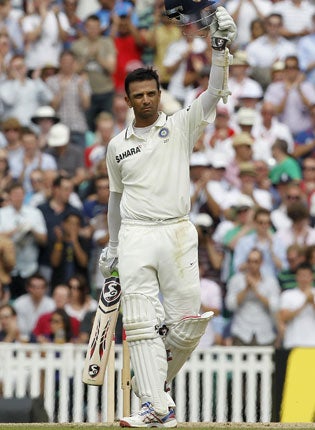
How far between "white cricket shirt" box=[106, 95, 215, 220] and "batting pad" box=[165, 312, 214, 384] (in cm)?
68

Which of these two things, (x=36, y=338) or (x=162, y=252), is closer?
(x=162, y=252)

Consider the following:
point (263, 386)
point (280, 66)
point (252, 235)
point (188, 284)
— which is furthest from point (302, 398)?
point (280, 66)

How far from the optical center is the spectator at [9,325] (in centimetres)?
1538

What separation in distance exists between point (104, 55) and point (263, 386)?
22.7 ft

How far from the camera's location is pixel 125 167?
10391 millimetres

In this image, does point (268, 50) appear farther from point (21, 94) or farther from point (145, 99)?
point (145, 99)

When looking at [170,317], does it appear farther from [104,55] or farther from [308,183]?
[104,55]

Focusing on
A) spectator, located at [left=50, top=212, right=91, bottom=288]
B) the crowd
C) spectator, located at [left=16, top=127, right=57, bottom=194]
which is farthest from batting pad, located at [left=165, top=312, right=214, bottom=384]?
spectator, located at [left=16, top=127, right=57, bottom=194]

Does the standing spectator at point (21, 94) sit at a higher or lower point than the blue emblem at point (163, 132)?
higher

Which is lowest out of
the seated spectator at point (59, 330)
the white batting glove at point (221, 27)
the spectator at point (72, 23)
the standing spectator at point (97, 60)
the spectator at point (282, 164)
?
the seated spectator at point (59, 330)

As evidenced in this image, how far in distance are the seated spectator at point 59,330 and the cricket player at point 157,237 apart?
487 cm

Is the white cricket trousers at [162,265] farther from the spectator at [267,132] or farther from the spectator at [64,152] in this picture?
the spectator at [64,152]

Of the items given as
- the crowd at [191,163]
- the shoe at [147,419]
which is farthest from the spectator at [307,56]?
the shoe at [147,419]

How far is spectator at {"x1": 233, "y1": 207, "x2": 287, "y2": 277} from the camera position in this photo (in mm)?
15898
